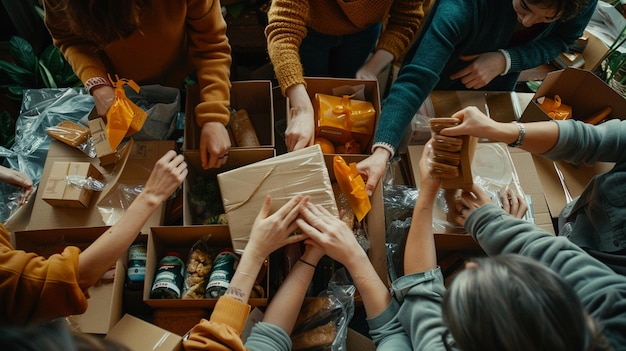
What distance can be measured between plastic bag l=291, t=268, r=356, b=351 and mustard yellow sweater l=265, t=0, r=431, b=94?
712 mm

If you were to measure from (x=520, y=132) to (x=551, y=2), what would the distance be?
400mm

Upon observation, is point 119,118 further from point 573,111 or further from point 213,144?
point 573,111

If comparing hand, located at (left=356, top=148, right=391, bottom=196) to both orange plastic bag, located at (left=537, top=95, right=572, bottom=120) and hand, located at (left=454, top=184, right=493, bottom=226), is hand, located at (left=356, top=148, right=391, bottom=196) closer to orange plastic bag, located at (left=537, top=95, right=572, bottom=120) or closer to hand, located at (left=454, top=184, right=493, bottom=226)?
hand, located at (left=454, top=184, right=493, bottom=226)

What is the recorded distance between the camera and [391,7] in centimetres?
155

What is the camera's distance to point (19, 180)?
1.47 m

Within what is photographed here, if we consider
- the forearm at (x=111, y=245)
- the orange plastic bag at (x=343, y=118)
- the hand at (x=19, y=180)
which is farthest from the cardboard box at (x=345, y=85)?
the hand at (x=19, y=180)

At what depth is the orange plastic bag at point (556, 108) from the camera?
1.64 m

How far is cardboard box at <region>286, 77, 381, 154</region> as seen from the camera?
1601mm

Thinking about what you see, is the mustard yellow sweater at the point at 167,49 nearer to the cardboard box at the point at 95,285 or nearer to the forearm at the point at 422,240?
the cardboard box at the point at 95,285

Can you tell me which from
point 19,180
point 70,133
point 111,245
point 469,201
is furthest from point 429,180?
point 19,180

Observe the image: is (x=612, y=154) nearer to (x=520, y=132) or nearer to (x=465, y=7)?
(x=520, y=132)

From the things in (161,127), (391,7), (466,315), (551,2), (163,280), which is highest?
(551,2)

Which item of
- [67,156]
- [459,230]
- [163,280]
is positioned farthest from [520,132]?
[67,156]

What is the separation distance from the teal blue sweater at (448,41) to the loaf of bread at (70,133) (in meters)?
1.05
